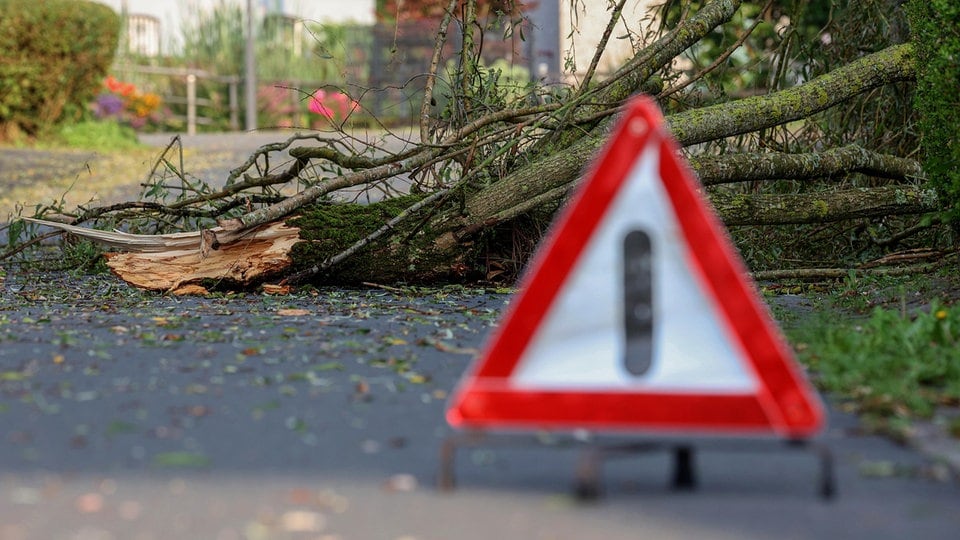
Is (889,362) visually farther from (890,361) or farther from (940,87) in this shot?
(940,87)

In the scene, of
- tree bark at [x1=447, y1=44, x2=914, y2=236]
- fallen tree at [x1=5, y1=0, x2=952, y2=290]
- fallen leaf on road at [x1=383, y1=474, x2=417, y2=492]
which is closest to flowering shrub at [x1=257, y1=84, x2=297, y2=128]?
fallen tree at [x1=5, y1=0, x2=952, y2=290]

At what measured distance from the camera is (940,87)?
20.0 ft

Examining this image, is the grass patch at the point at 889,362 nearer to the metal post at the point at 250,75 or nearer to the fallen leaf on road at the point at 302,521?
the fallen leaf on road at the point at 302,521

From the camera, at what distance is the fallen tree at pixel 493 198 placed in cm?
744

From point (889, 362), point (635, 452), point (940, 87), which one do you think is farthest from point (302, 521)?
point (940, 87)

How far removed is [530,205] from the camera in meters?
7.41

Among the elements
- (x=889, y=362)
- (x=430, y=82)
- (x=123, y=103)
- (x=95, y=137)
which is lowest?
(x=889, y=362)

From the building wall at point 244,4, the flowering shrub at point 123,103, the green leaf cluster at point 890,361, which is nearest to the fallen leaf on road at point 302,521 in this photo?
the green leaf cluster at point 890,361

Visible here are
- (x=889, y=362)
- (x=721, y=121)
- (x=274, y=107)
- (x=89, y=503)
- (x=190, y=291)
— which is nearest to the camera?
(x=89, y=503)

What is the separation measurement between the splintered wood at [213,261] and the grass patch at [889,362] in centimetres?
327

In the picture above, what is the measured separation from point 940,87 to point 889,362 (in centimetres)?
214

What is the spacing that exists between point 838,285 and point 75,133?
13858 mm

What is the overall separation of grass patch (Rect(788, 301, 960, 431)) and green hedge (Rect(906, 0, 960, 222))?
1.05 m

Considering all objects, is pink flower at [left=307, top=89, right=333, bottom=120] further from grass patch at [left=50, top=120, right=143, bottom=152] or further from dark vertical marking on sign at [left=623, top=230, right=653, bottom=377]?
dark vertical marking on sign at [left=623, top=230, right=653, bottom=377]
